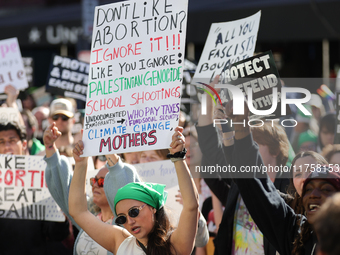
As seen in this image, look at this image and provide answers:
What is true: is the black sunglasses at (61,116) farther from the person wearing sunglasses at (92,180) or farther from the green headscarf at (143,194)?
the green headscarf at (143,194)

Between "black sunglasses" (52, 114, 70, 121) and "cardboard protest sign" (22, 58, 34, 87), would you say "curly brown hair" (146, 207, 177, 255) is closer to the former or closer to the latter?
"black sunglasses" (52, 114, 70, 121)

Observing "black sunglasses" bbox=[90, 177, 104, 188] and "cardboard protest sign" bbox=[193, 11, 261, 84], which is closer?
"black sunglasses" bbox=[90, 177, 104, 188]

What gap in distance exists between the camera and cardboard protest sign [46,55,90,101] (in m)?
6.95

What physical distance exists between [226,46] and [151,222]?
76.8 inches

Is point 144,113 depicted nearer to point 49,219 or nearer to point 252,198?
point 252,198

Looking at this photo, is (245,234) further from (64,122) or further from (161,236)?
(64,122)

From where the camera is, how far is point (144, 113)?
11.1ft

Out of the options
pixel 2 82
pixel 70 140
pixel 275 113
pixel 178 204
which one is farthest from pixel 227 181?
pixel 2 82

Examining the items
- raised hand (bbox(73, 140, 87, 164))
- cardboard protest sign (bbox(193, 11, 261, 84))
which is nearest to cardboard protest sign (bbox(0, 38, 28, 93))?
cardboard protest sign (bbox(193, 11, 261, 84))

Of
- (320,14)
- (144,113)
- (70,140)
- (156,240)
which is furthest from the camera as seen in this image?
(320,14)

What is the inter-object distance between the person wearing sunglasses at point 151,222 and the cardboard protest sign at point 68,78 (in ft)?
13.2

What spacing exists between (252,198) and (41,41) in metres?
12.8

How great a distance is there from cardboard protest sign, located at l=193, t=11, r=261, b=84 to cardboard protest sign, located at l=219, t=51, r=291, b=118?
0.47 metres

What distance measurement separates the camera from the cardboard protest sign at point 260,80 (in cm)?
346
